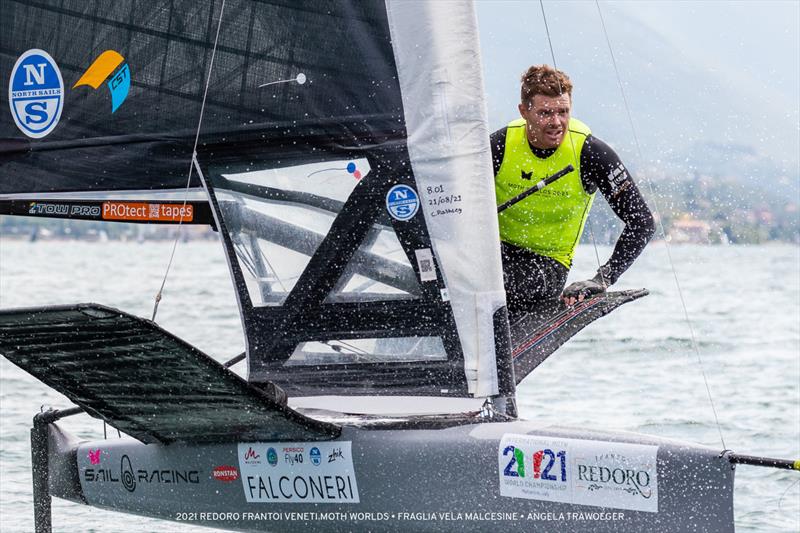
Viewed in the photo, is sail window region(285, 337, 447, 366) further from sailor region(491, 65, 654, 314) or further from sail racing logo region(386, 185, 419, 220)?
sailor region(491, 65, 654, 314)

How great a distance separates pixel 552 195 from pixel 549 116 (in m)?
0.27

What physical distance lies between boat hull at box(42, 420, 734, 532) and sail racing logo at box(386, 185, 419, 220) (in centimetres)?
61

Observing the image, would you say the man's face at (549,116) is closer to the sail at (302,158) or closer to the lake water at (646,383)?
the sail at (302,158)

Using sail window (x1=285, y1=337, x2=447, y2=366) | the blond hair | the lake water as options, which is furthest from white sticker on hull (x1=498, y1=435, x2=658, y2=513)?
the blond hair

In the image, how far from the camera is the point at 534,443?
144 inches

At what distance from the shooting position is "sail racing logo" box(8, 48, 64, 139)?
4254 mm

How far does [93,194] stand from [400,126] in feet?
3.26

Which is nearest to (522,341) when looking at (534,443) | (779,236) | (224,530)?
(534,443)

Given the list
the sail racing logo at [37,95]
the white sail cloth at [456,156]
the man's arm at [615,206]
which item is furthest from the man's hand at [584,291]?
the sail racing logo at [37,95]

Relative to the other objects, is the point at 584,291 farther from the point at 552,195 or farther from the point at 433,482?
the point at 433,482

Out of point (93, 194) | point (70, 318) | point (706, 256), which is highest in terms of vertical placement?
point (93, 194)

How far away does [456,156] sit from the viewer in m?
3.84

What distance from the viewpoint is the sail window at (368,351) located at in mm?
3988

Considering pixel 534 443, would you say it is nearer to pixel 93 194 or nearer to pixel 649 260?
pixel 93 194
